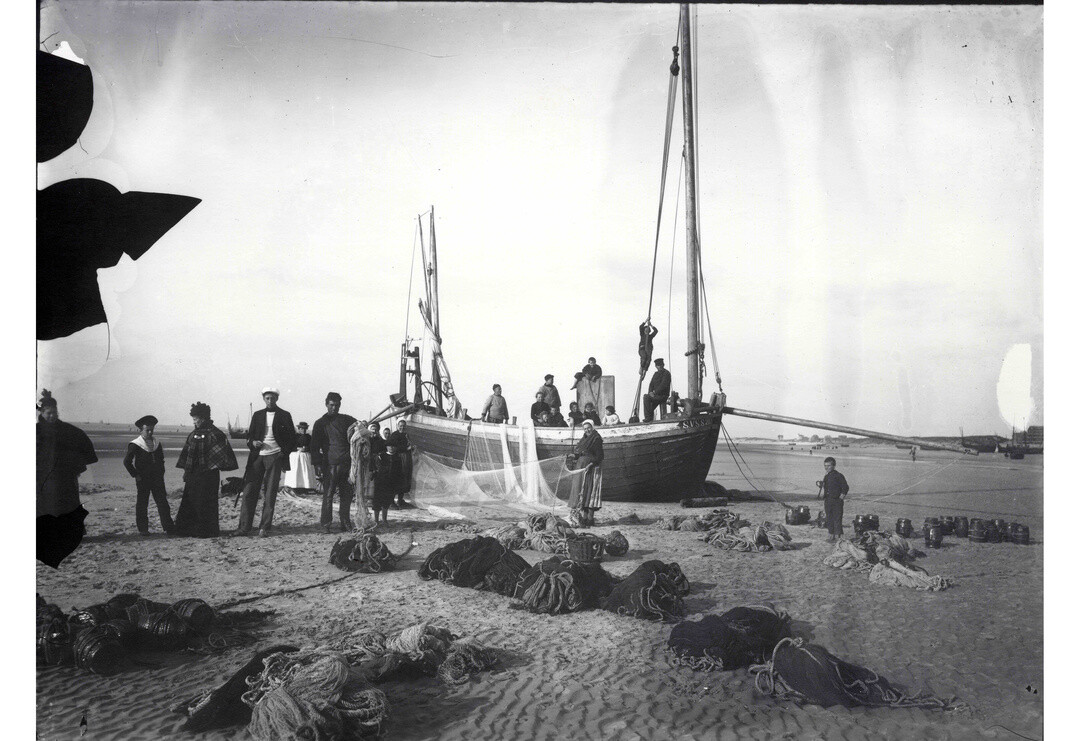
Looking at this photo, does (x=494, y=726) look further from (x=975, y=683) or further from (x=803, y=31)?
(x=803, y=31)

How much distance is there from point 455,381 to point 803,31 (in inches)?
123

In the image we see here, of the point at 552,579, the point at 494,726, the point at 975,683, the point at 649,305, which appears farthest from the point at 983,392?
the point at 494,726

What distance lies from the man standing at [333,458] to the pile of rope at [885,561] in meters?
3.08

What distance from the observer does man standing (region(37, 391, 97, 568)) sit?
11.5 ft

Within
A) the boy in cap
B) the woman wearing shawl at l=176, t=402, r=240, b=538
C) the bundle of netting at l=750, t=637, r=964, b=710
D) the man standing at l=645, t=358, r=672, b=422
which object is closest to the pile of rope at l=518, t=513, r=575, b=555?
the man standing at l=645, t=358, r=672, b=422

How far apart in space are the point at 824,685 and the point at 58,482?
4.24 m

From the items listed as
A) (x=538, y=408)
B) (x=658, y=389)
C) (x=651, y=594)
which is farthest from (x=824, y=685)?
(x=538, y=408)

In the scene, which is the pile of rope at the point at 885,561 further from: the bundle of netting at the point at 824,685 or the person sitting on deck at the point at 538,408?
the person sitting on deck at the point at 538,408

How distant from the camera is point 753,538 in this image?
418 centimetres

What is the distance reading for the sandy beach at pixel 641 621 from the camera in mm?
2975

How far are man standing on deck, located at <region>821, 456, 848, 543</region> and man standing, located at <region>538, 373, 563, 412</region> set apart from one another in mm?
1833

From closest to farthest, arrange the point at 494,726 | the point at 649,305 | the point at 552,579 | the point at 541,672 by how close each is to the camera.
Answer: the point at 494,726 → the point at 541,672 → the point at 552,579 → the point at 649,305

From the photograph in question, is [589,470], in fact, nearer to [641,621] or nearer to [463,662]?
[641,621]
